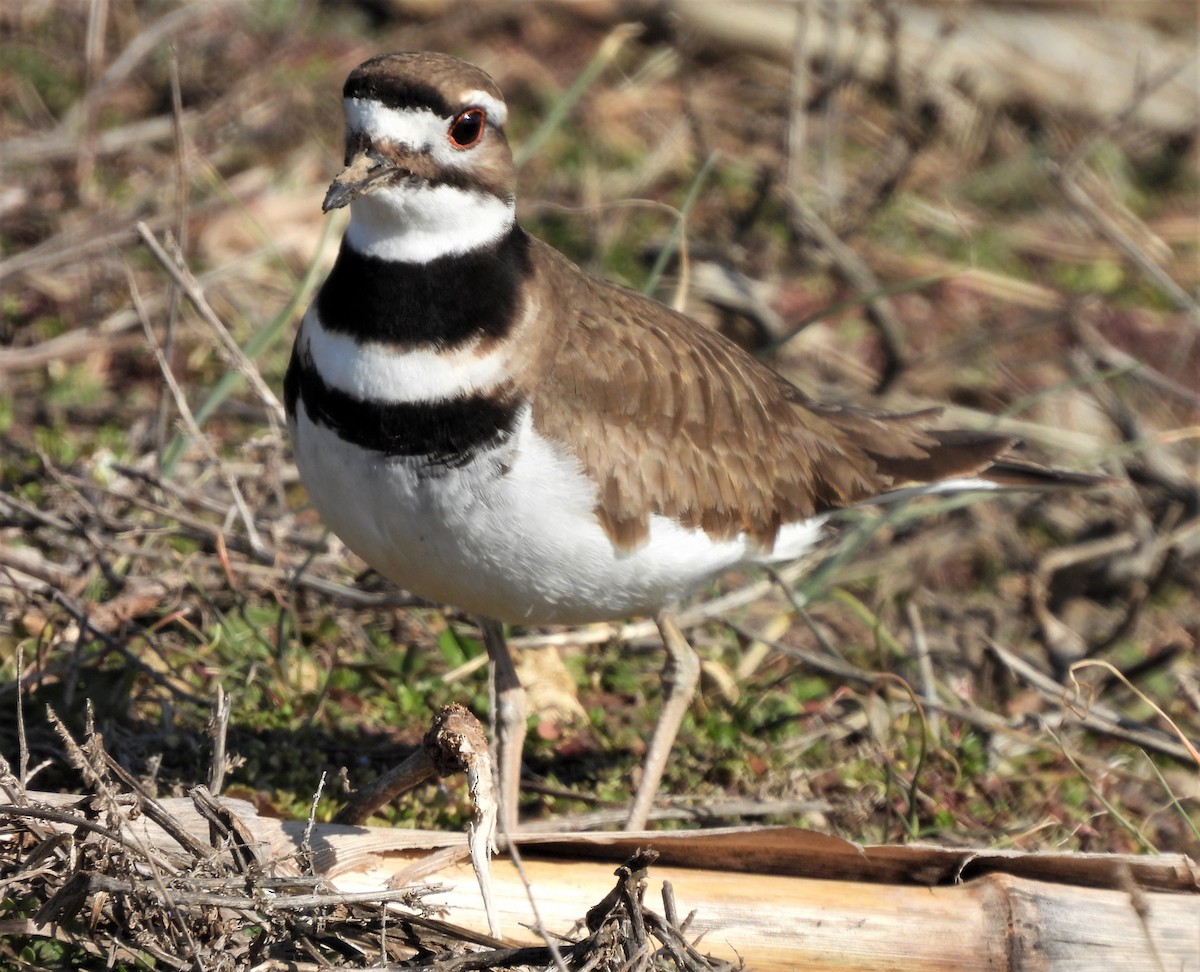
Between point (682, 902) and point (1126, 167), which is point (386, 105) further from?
point (1126, 167)

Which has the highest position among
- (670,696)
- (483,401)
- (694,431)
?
(694,431)

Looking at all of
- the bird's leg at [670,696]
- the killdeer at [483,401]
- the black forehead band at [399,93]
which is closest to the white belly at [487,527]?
the killdeer at [483,401]

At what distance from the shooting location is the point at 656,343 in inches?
148

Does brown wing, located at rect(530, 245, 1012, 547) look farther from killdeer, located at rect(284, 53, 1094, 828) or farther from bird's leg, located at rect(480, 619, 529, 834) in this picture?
bird's leg, located at rect(480, 619, 529, 834)

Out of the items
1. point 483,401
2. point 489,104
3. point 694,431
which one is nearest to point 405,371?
point 483,401

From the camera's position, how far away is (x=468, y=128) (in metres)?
3.30

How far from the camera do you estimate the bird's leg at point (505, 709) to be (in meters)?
4.03

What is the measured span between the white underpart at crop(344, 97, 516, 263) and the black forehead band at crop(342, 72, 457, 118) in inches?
0.5

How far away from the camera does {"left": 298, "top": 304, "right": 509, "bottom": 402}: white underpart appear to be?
3.24 meters

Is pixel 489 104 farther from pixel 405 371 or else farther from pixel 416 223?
pixel 405 371

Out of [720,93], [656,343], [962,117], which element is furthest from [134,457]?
[962,117]

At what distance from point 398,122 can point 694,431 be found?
110 cm

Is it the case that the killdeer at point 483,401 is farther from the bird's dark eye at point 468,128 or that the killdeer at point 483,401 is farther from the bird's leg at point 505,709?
the bird's leg at point 505,709

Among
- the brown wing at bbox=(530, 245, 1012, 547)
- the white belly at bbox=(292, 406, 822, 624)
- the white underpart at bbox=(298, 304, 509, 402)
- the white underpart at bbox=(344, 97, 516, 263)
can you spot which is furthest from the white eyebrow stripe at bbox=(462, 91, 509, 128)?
the white belly at bbox=(292, 406, 822, 624)
